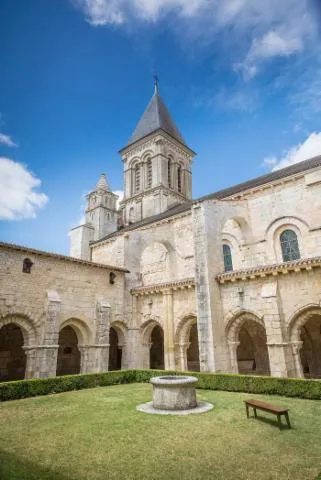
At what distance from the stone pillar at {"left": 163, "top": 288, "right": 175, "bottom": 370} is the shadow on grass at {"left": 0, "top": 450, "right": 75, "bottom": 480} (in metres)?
11.5

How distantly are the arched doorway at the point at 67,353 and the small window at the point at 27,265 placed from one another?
623cm

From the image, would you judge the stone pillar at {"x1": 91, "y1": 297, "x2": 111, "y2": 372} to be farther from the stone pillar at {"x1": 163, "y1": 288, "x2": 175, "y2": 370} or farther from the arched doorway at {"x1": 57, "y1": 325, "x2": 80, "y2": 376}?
the arched doorway at {"x1": 57, "y1": 325, "x2": 80, "y2": 376}

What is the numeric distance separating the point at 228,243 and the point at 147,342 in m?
7.83

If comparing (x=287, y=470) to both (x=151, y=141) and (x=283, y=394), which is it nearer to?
(x=283, y=394)

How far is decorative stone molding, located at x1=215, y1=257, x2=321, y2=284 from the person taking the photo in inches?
454

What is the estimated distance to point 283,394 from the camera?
31.9ft

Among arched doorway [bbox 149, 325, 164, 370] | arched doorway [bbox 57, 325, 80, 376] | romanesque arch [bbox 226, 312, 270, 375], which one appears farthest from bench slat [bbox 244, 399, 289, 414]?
arched doorway [bbox 149, 325, 164, 370]

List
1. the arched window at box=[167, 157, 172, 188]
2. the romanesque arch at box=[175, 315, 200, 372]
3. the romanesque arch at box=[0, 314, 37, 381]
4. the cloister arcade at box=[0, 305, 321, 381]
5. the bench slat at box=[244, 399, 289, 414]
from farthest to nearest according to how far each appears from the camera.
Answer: the arched window at box=[167, 157, 172, 188] → the romanesque arch at box=[0, 314, 37, 381] → the romanesque arch at box=[175, 315, 200, 372] → the cloister arcade at box=[0, 305, 321, 381] → the bench slat at box=[244, 399, 289, 414]

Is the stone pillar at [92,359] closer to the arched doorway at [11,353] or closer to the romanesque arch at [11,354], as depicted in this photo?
the romanesque arch at [11,354]

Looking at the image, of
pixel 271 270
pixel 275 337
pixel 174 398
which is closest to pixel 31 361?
pixel 174 398

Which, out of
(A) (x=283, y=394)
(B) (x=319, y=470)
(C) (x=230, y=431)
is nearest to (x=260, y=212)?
(A) (x=283, y=394)

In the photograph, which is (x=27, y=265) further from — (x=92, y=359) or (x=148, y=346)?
(x=148, y=346)

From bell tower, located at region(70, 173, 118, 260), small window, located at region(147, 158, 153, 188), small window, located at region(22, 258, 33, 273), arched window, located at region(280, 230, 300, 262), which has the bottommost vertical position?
small window, located at region(22, 258, 33, 273)

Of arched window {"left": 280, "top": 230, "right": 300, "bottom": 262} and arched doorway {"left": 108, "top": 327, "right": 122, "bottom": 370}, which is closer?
arched window {"left": 280, "top": 230, "right": 300, "bottom": 262}
